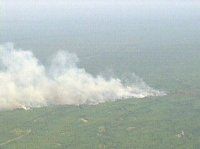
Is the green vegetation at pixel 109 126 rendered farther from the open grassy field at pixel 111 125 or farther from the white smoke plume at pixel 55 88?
the white smoke plume at pixel 55 88

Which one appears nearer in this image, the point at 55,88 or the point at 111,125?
the point at 111,125

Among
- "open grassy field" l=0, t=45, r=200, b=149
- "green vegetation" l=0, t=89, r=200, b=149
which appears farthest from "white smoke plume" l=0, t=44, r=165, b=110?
"green vegetation" l=0, t=89, r=200, b=149

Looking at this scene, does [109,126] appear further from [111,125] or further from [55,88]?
Result: [55,88]

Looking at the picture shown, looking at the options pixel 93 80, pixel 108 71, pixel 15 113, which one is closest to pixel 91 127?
pixel 15 113

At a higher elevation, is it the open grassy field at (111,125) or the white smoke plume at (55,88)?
the white smoke plume at (55,88)

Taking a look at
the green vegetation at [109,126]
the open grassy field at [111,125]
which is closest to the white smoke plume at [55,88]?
the open grassy field at [111,125]

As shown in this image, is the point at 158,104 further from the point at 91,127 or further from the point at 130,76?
the point at 130,76

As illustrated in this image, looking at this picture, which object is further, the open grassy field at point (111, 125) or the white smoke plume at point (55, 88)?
the white smoke plume at point (55, 88)

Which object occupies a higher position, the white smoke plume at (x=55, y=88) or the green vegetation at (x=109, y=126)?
the white smoke plume at (x=55, y=88)

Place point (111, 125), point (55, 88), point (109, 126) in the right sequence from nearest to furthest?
point (109, 126) → point (111, 125) → point (55, 88)

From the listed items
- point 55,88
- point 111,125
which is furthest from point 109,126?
point 55,88
